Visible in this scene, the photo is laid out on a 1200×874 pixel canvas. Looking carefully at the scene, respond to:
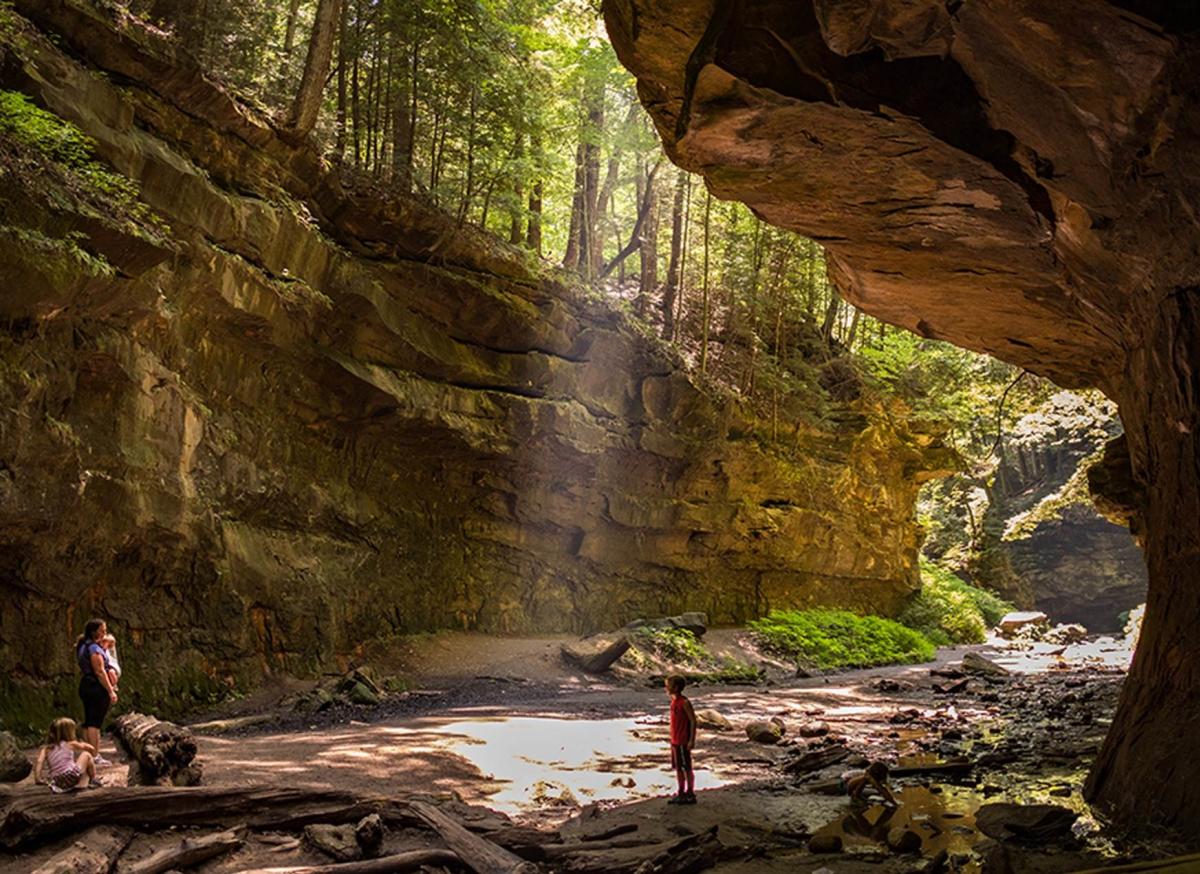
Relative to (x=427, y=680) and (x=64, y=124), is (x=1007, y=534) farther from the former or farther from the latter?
(x=64, y=124)

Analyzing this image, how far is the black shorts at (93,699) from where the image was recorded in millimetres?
7695

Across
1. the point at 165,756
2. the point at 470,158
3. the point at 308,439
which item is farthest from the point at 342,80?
the point at 165,756

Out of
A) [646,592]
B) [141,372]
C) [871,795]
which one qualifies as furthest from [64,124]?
[646,592]

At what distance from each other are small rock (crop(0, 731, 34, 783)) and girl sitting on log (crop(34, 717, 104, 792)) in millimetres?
558

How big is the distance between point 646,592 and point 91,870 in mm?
18824

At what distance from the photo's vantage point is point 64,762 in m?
5.94

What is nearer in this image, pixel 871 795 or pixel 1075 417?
pixel 871 795

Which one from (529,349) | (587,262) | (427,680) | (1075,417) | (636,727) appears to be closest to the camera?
(636,727)

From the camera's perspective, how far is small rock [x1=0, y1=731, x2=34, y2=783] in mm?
6477

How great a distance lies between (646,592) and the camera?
23.0 m

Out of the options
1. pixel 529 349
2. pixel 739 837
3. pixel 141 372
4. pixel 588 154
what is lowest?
pixel 739 837

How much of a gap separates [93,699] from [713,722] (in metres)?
7.77

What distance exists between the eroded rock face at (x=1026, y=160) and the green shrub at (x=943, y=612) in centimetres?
2055

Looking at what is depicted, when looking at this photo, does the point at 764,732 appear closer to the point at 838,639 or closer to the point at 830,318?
the point at 838,639
